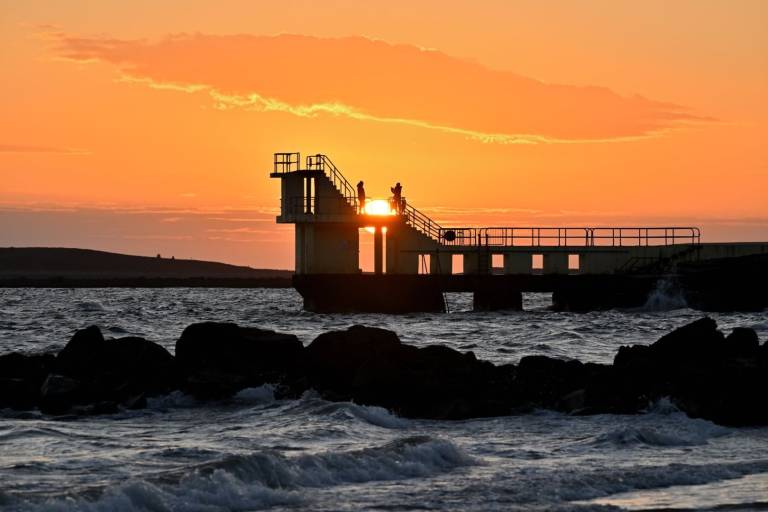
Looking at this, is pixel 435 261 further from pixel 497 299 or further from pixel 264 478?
pixel 264 478

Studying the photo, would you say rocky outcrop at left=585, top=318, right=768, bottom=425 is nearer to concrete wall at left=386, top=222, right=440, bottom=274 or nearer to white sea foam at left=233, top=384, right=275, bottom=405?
white sea foam at left=233, top=384, right=275, bottom=405

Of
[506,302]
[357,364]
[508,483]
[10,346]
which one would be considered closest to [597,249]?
[506,302]

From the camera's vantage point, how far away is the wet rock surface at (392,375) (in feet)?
69.4

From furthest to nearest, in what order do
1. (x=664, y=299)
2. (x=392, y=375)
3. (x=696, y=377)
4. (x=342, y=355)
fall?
(x=664, y=299)
(x=342, y=355)
(x=392, y=375)
(x=696, y=377)

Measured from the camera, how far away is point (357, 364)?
77.4ft

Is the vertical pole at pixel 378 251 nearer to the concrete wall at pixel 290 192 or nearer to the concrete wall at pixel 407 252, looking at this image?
the concrete wall at pixel 407 252

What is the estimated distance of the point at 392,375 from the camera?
21672 mm

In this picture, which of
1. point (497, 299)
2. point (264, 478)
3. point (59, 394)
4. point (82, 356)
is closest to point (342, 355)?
point (82, 356)

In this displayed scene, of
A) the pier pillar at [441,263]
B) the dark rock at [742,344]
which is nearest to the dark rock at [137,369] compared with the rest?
the dark rock at [742,344]

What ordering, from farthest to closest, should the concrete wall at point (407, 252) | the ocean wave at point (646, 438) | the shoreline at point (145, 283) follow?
the shoreline at point (145, 283), the concrete wall at point (407, 252), the ocean wave at point (646, 438)

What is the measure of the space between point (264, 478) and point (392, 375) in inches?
260

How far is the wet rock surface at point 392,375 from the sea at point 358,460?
1.38ft

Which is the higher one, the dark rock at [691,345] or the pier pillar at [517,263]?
the pier pillar at [517,263]

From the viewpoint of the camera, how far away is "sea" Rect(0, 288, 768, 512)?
14.2 meters
